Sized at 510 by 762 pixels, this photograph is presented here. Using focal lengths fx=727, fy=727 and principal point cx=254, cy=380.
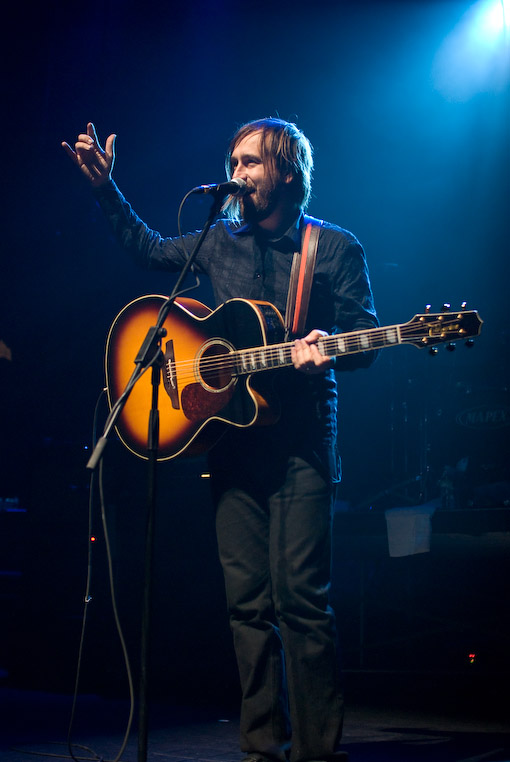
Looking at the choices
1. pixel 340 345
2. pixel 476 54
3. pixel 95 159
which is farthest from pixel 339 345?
pixel 476 54

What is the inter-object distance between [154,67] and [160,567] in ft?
11.6

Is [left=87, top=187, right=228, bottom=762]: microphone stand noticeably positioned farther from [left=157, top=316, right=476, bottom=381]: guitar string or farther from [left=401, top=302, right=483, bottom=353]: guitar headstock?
[left=401, top=302, right=483, bottom=353]: guitar headstock

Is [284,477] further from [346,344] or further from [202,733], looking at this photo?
[202,733]

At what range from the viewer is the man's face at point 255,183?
2643mm

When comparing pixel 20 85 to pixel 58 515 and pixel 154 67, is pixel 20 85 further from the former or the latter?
pixel 58 515

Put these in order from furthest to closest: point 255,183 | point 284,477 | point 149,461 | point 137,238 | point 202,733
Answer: point 202,733
point 137,238
point 255,183
point 284,477
point 149,461

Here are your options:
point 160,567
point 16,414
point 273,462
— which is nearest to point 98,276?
point 16,414

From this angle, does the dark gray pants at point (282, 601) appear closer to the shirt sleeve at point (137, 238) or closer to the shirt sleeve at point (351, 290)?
the shirt sleeve at point (351, 290)

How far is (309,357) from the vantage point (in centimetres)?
227

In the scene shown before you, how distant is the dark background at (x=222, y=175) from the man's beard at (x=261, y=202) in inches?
87.8

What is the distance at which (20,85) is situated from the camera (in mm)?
5168

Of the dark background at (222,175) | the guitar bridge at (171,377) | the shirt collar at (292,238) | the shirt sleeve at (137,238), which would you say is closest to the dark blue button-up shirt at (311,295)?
the shirt collar at (292,238)

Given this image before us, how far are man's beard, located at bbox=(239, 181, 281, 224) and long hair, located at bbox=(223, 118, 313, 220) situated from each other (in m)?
0.04

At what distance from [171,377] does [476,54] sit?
13.5ft
